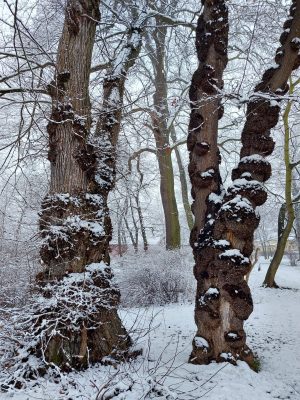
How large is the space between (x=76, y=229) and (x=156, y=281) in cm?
588

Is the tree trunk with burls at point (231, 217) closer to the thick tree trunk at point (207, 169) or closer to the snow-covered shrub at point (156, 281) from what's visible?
the thick tree trunk at point (207, 169)

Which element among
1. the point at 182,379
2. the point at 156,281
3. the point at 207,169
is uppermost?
the point at 207,169

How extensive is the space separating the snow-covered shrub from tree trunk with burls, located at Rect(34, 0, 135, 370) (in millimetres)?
4994

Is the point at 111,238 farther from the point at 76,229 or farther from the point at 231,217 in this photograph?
the point at 231,217

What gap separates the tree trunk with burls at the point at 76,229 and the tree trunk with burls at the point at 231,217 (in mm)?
1106

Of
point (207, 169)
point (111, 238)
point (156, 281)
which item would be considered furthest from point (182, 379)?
point (156, 281)

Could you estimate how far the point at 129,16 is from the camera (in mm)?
6355

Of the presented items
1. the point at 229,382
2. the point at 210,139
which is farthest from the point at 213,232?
the point at 229,382

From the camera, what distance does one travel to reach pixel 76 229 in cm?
414

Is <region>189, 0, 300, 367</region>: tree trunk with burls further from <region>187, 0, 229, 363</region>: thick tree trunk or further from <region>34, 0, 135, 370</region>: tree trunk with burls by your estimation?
<region>34, 0, 135, 370</region>: tree trunk with burls

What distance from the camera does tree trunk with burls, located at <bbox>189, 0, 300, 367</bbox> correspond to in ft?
13.5

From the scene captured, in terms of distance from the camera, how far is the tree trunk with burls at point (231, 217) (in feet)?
13.5

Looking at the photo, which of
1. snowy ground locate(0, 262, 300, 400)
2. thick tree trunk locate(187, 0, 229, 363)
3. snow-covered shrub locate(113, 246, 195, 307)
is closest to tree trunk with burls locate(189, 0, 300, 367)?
thick tree trunk locate(187, 0, 229, 363)

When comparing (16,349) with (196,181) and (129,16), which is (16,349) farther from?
(129,16)
